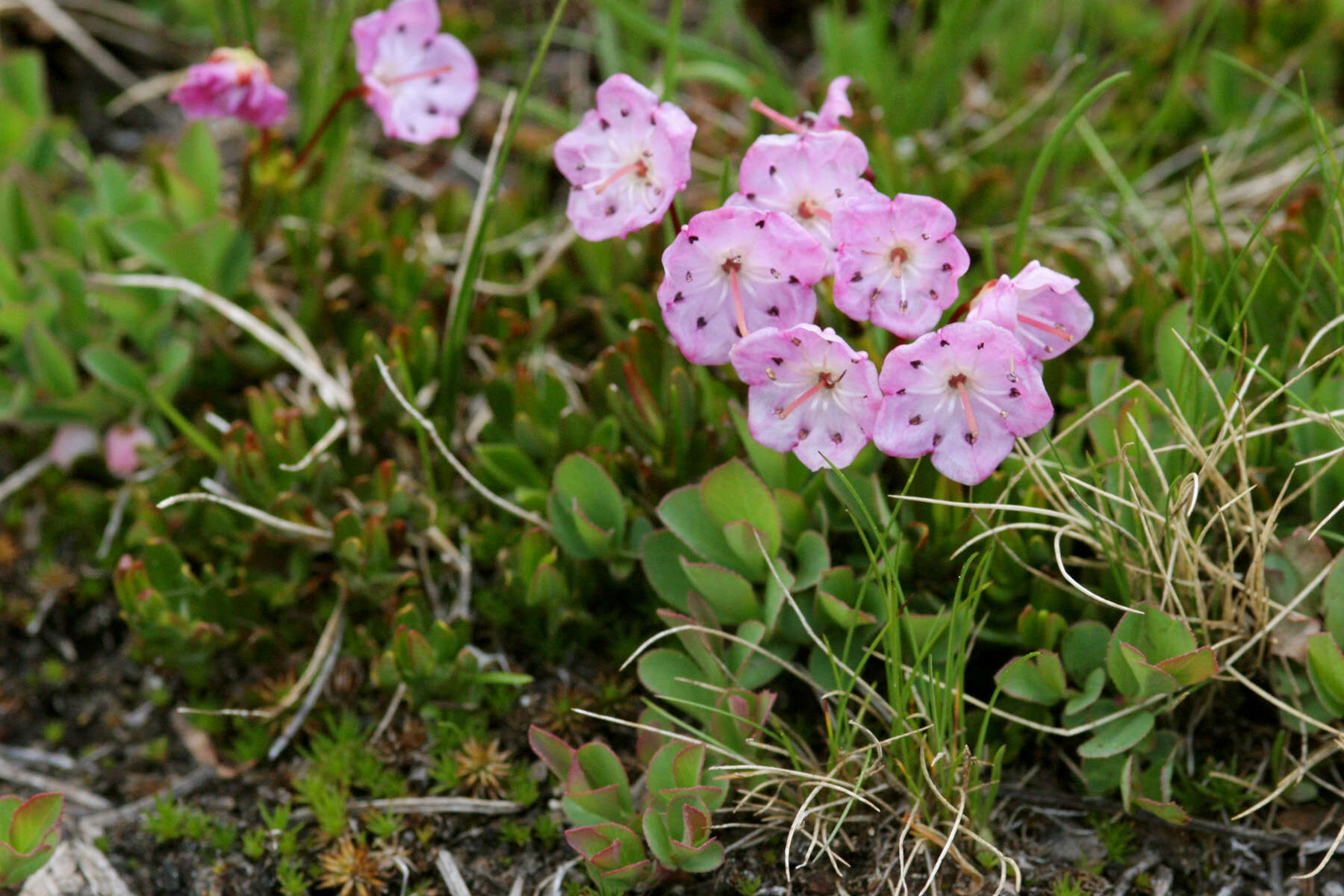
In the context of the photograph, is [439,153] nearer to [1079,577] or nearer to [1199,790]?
[1079,577]

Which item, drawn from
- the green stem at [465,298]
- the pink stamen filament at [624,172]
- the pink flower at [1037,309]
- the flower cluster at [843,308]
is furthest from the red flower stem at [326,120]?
the pink flower at [1037,309]

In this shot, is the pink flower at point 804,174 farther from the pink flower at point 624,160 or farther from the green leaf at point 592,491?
the green leaf at point 592,491

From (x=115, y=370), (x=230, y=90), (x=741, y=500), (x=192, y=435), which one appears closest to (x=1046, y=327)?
(x=741, y=500)

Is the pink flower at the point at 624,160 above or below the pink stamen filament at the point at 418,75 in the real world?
above

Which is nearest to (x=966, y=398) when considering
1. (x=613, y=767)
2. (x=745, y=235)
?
(x=745, y=235)

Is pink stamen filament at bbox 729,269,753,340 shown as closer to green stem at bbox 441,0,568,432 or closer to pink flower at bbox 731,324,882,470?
pink flower at bbox 731,324,882,470

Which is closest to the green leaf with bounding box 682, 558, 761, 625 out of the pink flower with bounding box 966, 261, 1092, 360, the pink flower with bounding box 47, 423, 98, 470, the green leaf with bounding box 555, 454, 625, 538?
the green leaf with bounding box 555, 454, 625, 538
